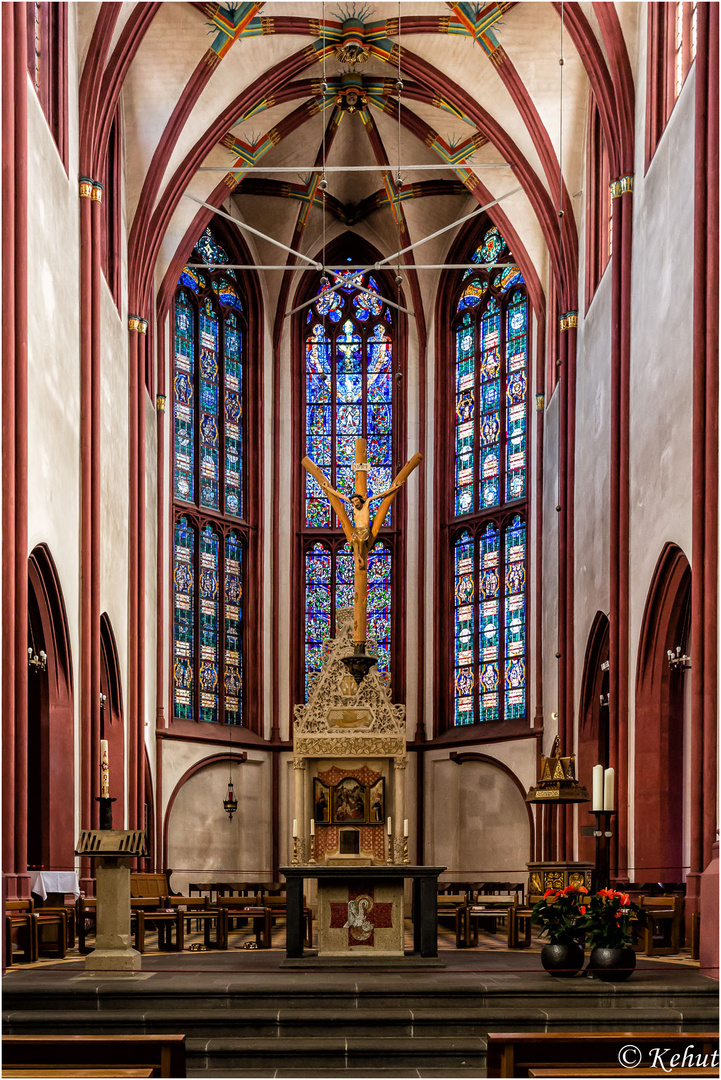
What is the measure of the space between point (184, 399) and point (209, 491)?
194 centimetres

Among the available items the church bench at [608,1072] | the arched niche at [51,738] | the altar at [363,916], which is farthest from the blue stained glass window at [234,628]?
the church bench at [608,1072]

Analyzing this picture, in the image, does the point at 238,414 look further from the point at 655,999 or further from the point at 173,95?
the point at 655,999

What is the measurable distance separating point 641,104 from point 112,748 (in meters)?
11.5

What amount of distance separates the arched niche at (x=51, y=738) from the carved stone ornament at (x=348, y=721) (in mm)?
7309

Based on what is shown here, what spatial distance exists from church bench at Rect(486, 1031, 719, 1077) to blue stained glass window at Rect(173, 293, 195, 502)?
67.9ft

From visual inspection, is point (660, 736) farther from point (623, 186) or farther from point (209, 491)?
point (209, 491)

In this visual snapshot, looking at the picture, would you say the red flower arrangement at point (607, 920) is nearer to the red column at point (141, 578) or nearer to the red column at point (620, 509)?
the red column at point (620, 509)

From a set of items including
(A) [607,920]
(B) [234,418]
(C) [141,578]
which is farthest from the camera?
(B) [234,418]

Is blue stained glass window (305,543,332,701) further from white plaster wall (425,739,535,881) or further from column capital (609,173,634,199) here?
column capital (609,173,634,199)

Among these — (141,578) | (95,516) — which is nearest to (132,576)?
(141,578)

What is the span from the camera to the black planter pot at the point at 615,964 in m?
11.4

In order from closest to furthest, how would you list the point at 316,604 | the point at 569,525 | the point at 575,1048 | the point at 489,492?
the point at 575,1048 < the point at 569,525 < the point at 489,492 < the point at 316,604

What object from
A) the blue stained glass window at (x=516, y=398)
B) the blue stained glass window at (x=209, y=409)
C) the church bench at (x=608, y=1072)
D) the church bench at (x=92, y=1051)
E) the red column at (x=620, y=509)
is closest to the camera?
the church bench at (x=608, y=1072)

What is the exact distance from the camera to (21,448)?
13.6 meters
